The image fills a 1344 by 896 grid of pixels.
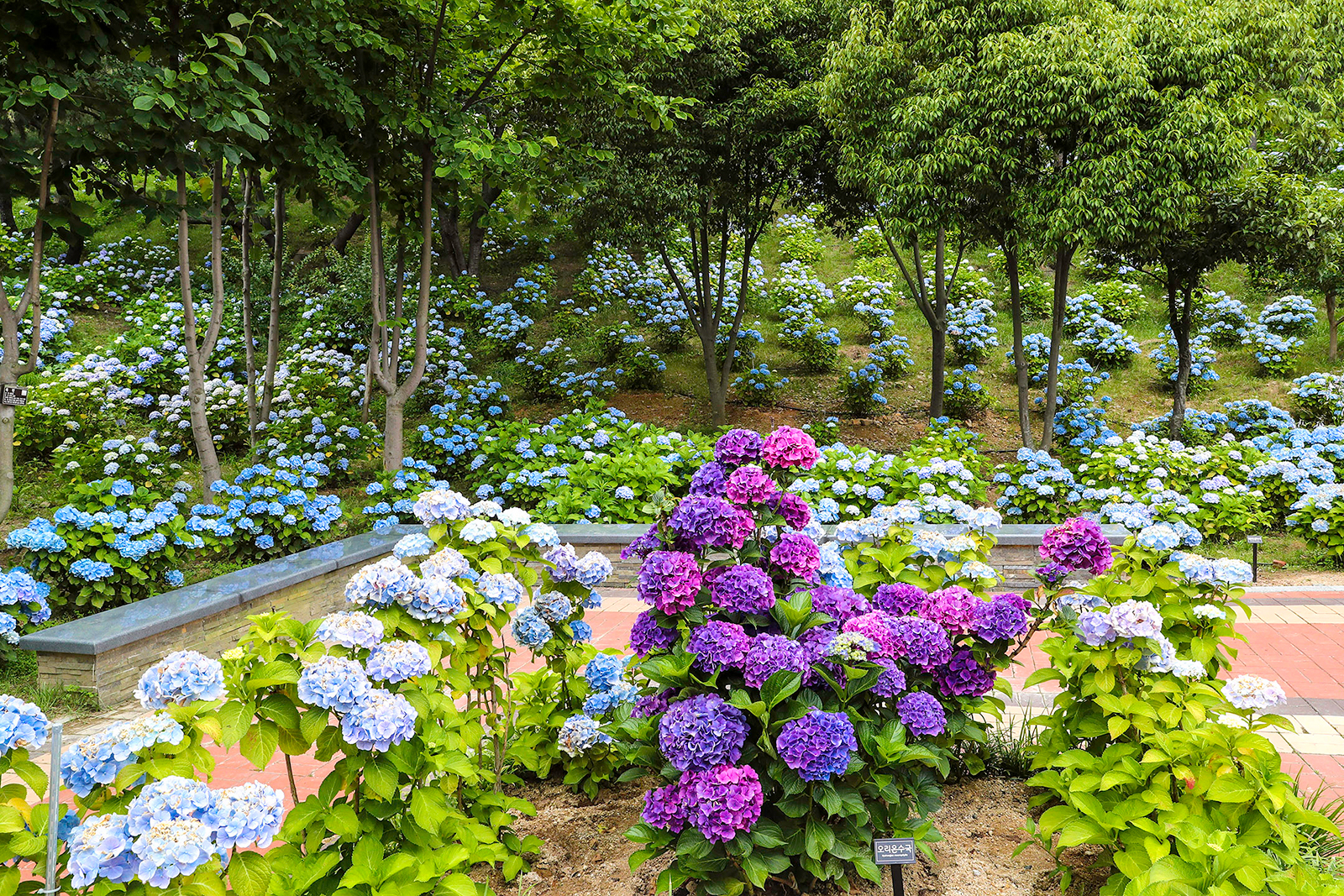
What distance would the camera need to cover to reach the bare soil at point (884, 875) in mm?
2377

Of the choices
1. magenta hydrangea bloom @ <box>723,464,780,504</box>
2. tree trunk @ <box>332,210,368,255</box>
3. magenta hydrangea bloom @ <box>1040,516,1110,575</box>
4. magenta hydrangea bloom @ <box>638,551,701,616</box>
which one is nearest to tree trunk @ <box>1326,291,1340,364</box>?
magenta hydrangea bloom @ <box>1040,516,1110,575</box>

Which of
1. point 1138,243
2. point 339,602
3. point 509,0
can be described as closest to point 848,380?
point 1138,243

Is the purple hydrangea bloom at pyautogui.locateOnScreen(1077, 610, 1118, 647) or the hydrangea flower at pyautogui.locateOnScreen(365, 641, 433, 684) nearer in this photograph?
the hydrangea flower at pyautogui.locateOnScreen(365, 641, 433, 684)

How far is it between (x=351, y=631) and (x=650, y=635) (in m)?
0.79

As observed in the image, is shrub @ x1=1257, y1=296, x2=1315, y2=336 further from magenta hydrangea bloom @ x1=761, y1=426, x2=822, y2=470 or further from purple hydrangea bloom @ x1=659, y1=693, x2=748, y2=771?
purple hydrangea bloom @ x1=659, y1=693, x2=748, y2=771

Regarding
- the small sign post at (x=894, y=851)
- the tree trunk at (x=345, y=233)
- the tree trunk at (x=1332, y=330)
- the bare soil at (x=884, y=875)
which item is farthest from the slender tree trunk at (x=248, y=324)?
the tree trunk at (x=1332, y=330)

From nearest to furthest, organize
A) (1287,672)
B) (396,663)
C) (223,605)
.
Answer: (396,663), (1287,672), (223,605)

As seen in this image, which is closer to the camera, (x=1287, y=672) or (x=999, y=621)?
(x=999, y=621)

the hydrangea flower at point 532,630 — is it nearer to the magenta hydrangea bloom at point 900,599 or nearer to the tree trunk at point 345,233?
the magenta hydrangea bloom at point 900,599

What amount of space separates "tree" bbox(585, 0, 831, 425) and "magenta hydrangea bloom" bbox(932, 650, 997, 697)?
7.17 m

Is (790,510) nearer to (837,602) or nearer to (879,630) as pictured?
(837,602)

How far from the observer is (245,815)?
154cm

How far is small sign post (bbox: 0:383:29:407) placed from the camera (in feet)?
16.0

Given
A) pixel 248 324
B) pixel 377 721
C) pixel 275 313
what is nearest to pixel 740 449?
pixel 377 721
